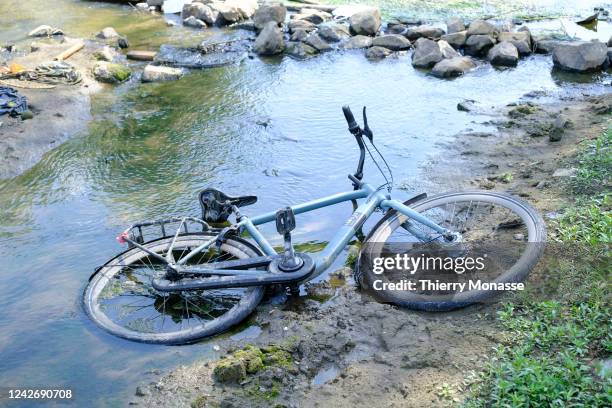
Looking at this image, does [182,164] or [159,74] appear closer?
[182,164]

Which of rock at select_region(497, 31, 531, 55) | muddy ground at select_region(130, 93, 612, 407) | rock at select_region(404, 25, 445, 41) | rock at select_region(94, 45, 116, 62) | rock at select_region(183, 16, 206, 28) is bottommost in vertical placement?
rock at select_region(94, 45, 116, 62)

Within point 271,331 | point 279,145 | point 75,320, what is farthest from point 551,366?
point 279,145

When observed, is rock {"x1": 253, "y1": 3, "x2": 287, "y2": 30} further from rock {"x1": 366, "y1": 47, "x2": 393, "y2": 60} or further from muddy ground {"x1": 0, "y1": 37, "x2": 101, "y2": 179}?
muddy ground {"x1": 0, "y1": 37, "x2": 101, "y2": 179}

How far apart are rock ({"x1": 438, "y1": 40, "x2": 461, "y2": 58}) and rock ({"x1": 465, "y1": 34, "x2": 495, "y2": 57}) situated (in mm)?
433

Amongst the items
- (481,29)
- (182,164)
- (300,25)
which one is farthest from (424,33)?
(182,164)

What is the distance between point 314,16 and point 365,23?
182 centimetres

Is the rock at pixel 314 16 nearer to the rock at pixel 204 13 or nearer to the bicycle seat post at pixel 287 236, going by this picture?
the rock at pixel 204 13

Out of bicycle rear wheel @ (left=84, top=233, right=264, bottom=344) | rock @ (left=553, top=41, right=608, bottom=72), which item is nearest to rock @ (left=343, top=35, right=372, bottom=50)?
rock @ (left=553, top=41, right=608, bottom=72)

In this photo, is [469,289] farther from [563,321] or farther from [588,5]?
[588,5]

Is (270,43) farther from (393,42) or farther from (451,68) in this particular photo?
(451,68)

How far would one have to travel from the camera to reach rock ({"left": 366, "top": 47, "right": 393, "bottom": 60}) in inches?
488

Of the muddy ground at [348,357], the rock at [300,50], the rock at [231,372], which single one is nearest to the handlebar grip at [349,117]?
the muddy ground at [348,357]

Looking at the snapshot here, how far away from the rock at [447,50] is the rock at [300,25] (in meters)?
3.39

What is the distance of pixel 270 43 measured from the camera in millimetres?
12758
